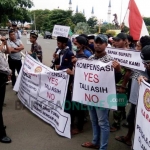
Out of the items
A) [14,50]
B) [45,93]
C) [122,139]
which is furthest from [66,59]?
[14,50]

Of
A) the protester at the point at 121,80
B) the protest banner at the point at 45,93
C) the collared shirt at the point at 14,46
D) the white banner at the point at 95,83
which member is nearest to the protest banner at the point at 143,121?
the white banner at the point at 95,83

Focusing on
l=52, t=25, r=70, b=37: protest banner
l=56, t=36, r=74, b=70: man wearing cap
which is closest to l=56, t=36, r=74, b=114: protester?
l=56, t=36, r=74, b=70: man wearing cap

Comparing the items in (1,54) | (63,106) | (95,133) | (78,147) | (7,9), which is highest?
(7,9)

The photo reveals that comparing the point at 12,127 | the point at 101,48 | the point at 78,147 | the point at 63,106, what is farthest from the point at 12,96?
the point at 101,48

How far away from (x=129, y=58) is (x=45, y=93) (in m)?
1.74

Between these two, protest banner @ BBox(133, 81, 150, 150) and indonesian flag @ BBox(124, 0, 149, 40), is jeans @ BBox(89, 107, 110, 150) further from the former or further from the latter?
indonesian flag @ BBox(124, 0, 149, 40)

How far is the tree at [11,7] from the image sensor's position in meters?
7.01

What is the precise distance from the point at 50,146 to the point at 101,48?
178cm

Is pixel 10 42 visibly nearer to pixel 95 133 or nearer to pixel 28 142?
pixel 28 142

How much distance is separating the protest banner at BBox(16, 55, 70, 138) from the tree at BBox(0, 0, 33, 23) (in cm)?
227

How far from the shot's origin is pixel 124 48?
14.1 ft

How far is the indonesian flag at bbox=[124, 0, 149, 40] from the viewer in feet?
16.3

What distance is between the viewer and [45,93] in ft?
15.5

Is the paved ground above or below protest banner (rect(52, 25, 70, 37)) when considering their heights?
below
